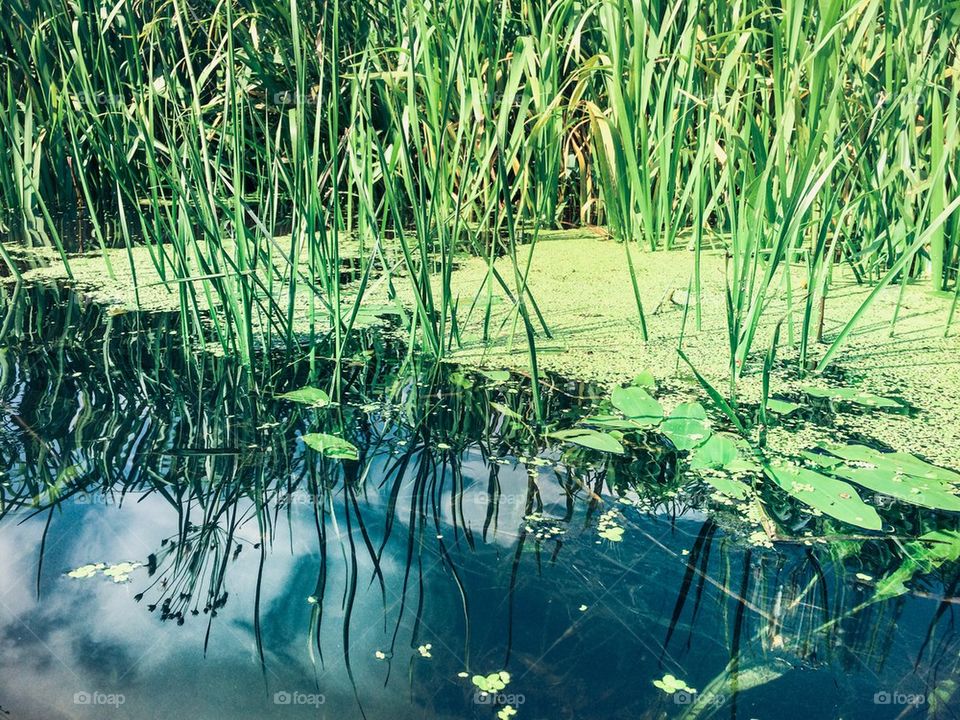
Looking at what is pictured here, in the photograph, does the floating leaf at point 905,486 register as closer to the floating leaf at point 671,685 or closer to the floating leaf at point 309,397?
the floating leaf at point 671,685

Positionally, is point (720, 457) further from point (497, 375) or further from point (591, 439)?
point (497, 375)

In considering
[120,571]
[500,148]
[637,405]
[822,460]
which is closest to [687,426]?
[637,405]

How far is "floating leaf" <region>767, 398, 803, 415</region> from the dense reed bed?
0.09 metres

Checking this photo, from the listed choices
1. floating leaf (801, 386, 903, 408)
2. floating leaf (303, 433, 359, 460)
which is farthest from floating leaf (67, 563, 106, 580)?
floating leaf (801, 386, 903, 408)

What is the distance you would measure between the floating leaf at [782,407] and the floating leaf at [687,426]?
110 mm

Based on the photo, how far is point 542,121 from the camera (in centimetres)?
138

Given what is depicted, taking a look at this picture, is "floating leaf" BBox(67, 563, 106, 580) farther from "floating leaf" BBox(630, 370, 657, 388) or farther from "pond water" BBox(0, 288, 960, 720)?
"floating leaf" BBox(630, 370, 657, 388)

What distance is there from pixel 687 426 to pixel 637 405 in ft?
0.28

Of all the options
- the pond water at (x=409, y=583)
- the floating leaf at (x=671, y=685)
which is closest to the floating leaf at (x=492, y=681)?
the pond water at (x=409, y=583)

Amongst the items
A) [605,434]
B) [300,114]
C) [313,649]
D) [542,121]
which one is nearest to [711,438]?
[605,434]

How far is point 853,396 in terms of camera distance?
146 cm

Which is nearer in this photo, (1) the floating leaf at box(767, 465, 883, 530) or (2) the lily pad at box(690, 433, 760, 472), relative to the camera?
(1) the floating leaf at box(767, 465, 883, 530)

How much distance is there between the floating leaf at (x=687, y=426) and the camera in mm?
1302

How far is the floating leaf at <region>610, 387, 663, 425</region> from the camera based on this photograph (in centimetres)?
136
